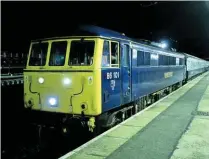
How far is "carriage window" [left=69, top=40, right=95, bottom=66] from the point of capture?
25.6 feet

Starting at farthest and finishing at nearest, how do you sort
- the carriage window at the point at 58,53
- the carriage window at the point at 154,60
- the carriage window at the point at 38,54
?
the carriage window at the point at 154,60 → the carriage window at the point at 38,54 → the carriage window at the point at 58,53

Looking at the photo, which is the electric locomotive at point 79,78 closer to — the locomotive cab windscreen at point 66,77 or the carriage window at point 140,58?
the locomotive cab windscreen at point 66,77

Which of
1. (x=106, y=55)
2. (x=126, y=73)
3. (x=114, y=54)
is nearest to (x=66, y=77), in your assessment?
(x=106, y=55)

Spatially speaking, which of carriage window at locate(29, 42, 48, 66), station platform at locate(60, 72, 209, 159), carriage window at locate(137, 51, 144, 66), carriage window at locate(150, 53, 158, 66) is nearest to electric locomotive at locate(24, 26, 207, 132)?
carriage window at locate(29, 42, 48, 66)

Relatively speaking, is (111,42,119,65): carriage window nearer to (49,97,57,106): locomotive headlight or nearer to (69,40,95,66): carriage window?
(69,40,95,66): carriage window

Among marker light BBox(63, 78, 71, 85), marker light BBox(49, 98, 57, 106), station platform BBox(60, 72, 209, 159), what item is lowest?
station platform BBox(60, 72, 209, 159)

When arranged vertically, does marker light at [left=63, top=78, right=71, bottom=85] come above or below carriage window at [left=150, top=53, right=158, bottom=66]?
below

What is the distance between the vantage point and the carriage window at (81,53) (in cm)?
779

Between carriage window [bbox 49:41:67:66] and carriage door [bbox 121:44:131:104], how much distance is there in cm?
191

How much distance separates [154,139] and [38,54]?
392 cm

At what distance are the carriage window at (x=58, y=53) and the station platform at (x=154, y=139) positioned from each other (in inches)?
87.7

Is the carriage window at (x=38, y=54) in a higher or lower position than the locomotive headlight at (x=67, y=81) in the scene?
higher

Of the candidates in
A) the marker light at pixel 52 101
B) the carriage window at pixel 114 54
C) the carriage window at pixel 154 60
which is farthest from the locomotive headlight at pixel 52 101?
the carriage window at pixel 154 60

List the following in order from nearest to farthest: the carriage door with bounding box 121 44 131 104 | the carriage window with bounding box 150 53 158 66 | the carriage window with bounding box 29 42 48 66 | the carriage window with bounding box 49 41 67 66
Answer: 1. the carriage window with bounding box 49 41 67 66
2. the carriage window with bounding box 29 42 48 66
3. the carriage door with bounding box 121 44 131 104
4. the carriage window with bounding box 150 53 158 66
